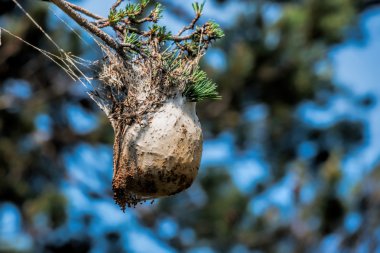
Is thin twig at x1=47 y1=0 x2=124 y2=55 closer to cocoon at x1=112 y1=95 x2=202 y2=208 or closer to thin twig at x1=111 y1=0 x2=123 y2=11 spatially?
thin twig at x1=111 y1=0 x2=123 y2=11

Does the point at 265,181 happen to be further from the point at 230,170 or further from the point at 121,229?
the point at 121,229

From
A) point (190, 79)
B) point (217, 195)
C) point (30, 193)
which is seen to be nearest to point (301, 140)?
point (217, 195)

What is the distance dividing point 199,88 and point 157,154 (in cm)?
24

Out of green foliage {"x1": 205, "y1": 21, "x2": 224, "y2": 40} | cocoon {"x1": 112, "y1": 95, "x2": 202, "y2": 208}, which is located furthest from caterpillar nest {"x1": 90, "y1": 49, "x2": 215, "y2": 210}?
green foliage {"x1": 205, "y1": 21, "x2": 224, "y2": 40}

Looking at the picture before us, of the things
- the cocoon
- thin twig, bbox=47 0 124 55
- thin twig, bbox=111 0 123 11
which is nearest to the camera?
thin twig, bbox=47 0 124 55

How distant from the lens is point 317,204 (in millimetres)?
7930

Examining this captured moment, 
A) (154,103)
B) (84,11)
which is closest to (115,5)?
(84,11)

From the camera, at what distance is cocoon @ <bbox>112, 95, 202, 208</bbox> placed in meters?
2.46

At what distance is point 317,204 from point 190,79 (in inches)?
220

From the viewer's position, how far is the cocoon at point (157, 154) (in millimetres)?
Result: 2461

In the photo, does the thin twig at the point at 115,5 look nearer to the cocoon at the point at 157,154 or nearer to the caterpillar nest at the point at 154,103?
the caterpillar nest at the point at 154,103

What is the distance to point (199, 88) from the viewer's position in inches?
101

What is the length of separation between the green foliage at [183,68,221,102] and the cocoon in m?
0.06

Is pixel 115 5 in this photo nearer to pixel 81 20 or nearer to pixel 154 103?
pixel 81 20
